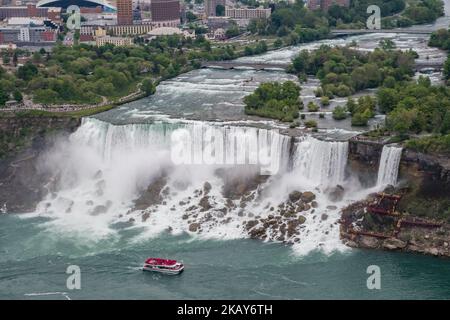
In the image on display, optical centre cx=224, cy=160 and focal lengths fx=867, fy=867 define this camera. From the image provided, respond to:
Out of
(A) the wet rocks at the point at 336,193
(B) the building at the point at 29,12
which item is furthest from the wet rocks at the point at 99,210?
(B) the building at the point at 29,12

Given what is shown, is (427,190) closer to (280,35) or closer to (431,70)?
(431,70)

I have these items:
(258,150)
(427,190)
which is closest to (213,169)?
(258,150)

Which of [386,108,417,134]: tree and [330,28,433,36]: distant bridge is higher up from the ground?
[330,28,433,36]: distant bridge

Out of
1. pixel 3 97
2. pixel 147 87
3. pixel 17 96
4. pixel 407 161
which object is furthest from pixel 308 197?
pixel 3 97

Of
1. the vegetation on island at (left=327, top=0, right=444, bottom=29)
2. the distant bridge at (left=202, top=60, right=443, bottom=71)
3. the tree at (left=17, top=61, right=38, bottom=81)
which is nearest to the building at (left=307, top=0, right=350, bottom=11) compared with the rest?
the vegetation on island at (left=327, top=0, right=444, bottom=29)

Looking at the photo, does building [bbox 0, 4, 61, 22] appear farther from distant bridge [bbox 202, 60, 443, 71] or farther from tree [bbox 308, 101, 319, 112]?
tree [bbox 308, 101, 319, 112]

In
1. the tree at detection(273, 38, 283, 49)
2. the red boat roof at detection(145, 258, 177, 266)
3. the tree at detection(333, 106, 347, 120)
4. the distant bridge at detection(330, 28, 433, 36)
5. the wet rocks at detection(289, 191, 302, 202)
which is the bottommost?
the red boat roof at detection(145, 258, 177, 266)
